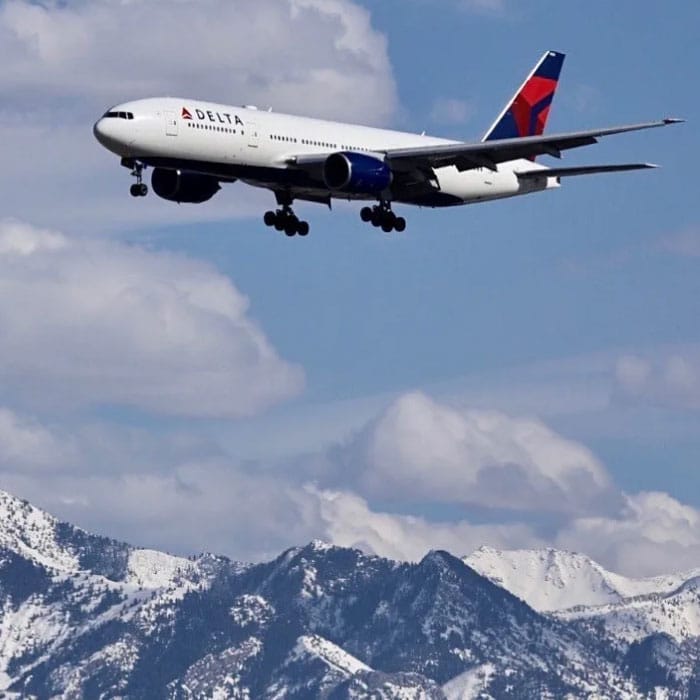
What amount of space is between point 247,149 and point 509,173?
23250mm

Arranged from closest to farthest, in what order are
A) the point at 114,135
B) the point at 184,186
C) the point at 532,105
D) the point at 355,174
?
the point at 114,135 → the point at 355,174 → the point at 184,186 → the point at 532,105

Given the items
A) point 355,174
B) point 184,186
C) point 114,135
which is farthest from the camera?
point 184,186

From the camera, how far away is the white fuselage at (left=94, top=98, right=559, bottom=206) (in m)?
119

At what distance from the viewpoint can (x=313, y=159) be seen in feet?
411

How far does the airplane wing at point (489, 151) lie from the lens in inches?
4879

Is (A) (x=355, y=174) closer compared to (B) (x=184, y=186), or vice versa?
(A) (x=355, y=174)

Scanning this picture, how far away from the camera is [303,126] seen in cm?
12725

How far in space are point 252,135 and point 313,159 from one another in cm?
439

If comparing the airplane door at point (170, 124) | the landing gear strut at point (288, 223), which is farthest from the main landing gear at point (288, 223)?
the airplane door at point (170, 124)

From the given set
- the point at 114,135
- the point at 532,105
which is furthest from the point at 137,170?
the point at 532,105

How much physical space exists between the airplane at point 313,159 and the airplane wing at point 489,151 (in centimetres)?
6

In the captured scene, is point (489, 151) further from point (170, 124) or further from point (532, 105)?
point (532, 105)

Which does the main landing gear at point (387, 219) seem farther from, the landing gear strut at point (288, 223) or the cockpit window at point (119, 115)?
the cockpit window at point (119, 115)

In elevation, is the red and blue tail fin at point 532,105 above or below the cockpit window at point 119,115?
above
